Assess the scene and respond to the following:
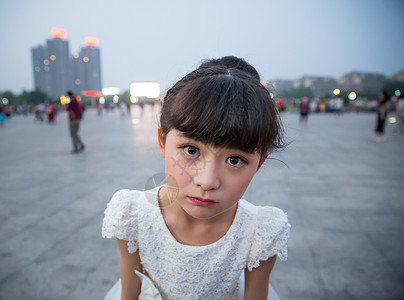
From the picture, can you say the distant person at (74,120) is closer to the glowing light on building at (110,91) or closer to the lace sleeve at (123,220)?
the lace sleeve at (123,220)

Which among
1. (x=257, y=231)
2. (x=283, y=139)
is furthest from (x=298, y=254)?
(x=283, y=139)

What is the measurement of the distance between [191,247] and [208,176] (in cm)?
45

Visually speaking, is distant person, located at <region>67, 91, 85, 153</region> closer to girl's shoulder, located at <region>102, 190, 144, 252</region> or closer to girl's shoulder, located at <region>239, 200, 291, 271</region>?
girl's shoulder, located at <region>102, 190, 144, 252</region>

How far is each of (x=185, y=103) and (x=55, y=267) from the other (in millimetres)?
2205

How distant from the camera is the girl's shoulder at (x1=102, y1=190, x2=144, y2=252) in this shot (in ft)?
3.56

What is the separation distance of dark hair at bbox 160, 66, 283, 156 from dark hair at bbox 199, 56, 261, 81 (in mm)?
173

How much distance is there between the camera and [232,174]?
85cm

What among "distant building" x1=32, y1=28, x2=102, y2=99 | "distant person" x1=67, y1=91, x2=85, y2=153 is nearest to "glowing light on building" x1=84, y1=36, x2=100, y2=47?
"distant building" x1=32, y1=28, x2=102, y2=99

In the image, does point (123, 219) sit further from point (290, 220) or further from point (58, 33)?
point (58, 33)

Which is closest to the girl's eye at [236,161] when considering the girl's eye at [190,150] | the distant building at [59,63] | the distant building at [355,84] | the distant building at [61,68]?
the girl's eye at [190,150]

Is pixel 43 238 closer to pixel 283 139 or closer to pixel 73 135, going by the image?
pixel 283 139

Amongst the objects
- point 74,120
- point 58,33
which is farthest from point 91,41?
point 74,120

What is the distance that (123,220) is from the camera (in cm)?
110

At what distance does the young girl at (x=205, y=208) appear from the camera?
2.74ft
